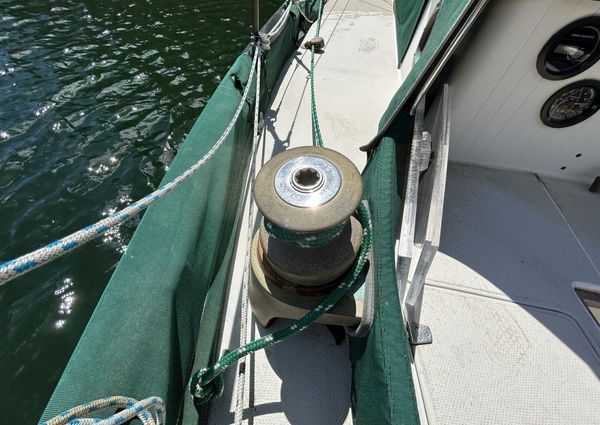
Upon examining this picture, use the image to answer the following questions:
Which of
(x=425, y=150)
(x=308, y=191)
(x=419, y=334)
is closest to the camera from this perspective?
(x=308, y=191)

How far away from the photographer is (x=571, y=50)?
236 centimetres

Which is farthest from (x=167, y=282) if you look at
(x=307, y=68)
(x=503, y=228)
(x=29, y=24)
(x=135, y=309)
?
(x=29, y=24)

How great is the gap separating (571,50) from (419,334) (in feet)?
7.94

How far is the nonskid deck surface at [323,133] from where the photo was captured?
1853 mm

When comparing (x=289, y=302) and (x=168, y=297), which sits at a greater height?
(x=289, y=302)

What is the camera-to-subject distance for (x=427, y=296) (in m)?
2.33

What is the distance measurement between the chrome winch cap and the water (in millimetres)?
2944

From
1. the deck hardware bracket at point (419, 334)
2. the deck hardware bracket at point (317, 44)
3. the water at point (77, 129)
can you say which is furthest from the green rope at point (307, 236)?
the deck hardware bracket at point (317, 44)

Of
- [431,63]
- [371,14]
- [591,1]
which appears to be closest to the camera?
[591,1]

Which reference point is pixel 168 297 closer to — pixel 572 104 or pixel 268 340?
pixel 268 340

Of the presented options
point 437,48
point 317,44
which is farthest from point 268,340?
point 317,44

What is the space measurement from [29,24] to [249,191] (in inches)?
336

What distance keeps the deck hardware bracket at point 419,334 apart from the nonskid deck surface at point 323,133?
17.4 inches

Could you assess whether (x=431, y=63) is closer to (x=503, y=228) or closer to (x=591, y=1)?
(x=591, y=1)
